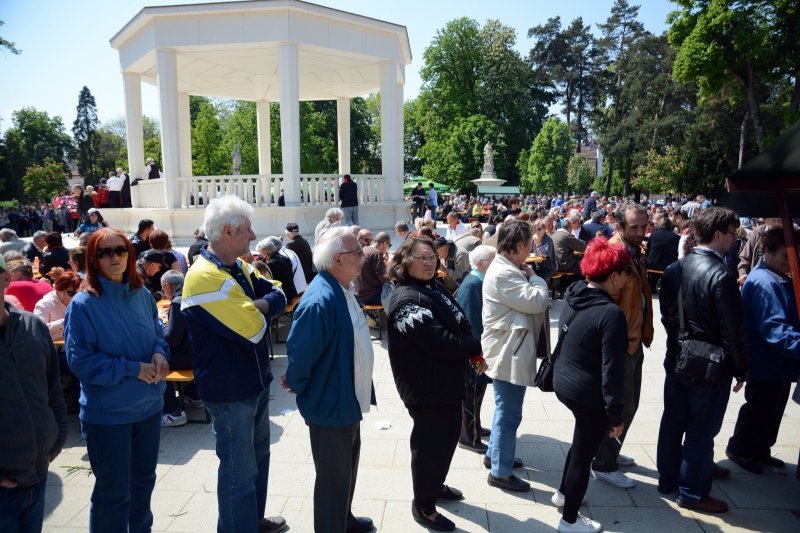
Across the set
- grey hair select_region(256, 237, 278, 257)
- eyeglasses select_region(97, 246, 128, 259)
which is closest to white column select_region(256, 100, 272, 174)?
grey hair select_region(256, 237, 278, 257)

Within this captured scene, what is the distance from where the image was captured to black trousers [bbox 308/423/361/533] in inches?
117

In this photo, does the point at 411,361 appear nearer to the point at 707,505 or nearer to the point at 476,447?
the point at 476,447

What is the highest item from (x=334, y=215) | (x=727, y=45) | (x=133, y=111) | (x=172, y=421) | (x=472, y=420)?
(x=727, y=45)

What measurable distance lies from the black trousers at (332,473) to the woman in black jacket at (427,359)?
22.6 inches

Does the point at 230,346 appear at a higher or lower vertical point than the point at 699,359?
higher

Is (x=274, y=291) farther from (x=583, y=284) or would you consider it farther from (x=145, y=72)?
(x=145, y=72)

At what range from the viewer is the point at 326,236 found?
3.09 metres

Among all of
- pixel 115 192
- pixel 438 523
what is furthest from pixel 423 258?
pixel 115 192

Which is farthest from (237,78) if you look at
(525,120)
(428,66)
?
(525,120)

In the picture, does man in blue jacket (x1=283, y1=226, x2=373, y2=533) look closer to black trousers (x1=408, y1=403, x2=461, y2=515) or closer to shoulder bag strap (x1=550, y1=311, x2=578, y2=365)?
black trousers (x1=408, y1=403, x2=461, y2=515)

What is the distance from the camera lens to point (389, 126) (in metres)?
16.7

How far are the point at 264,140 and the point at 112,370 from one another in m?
19.0

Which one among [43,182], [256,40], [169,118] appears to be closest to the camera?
[256,40]

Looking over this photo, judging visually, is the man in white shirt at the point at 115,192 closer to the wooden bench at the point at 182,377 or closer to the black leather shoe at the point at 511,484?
the wooden bench at the point at 182,377
